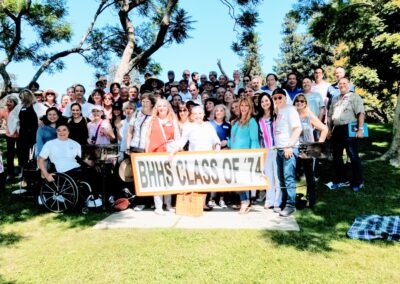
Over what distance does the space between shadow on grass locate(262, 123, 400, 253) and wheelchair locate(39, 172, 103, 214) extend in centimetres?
317

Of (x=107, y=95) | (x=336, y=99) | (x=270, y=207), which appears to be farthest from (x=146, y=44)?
(x=270, y=207)

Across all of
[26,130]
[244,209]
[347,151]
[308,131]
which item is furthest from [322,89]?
[26,130]

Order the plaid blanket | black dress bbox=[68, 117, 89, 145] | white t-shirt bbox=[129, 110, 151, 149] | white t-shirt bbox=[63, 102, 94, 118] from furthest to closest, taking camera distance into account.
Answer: white t-shirt bbox=[63, 102, 94, 118], black dress bbox=[68, 117, 89, 145], white t-shirt bbox=[129, 110, 151, 149], the plaid blanket

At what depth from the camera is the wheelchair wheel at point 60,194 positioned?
652 cm

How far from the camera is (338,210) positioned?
21.0 ft

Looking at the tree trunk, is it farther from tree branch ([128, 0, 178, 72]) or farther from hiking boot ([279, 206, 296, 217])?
tree branch ([128, 0, 178, 72])

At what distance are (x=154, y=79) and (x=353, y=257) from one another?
6725 mm

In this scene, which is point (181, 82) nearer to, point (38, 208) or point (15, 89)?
point (38, 208)

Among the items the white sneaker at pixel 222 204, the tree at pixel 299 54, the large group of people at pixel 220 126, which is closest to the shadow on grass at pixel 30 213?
the large group of people at pixel 220 126

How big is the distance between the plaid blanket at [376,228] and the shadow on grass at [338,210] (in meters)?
0.12

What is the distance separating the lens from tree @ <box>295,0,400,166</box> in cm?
1040

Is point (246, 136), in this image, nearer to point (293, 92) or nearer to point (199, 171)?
point (199, 171)

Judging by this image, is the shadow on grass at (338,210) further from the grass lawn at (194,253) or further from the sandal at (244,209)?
the sandal at (244,209)

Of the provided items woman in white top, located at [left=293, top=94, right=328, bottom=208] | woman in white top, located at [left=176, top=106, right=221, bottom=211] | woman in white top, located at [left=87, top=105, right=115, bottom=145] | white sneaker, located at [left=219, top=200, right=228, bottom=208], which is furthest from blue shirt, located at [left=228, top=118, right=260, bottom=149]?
woman in white top, located at [left=87, top=105, right=115, bottom=145]
